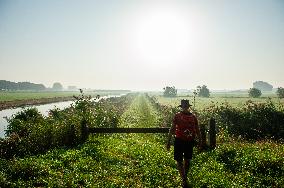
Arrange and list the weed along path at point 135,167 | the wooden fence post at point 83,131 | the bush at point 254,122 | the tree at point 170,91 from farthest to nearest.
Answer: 1. the tree at point 170,91
2. the bush at point 254,122
3. the wooden fence post at point 83,131
4. the weed along path at point 135,167

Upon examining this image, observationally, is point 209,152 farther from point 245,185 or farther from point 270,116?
point 270,116

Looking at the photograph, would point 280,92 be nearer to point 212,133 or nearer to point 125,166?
point 212,133

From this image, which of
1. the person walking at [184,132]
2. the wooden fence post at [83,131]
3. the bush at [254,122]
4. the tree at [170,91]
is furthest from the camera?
the tree at [170,91]

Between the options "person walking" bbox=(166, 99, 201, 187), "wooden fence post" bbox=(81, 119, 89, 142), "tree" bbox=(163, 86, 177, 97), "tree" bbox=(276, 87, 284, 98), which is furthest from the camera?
"tree" bbox=(163, 86, 177, 97)

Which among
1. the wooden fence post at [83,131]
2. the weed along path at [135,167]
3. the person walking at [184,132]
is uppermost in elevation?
the person walking at [184,132]

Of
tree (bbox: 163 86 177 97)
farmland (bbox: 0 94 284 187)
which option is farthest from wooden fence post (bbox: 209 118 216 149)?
tree (bbox: 163 86 177 97)

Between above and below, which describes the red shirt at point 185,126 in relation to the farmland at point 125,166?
above

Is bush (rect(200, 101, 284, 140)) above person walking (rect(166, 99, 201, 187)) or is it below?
below

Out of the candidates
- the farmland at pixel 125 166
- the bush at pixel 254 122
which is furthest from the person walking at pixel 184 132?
the bush at pixel 254 122

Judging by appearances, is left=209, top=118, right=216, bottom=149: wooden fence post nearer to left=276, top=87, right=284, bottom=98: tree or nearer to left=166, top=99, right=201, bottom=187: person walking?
left=166, top=99, right=201, bottom=187: person walking

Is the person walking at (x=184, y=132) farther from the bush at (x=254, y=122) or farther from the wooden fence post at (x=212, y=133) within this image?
the bush at (x=254, y=122)

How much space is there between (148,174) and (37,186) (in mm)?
3967

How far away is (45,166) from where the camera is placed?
1176 centimetres

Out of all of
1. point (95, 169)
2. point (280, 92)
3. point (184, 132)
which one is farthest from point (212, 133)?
point (280, 92)
